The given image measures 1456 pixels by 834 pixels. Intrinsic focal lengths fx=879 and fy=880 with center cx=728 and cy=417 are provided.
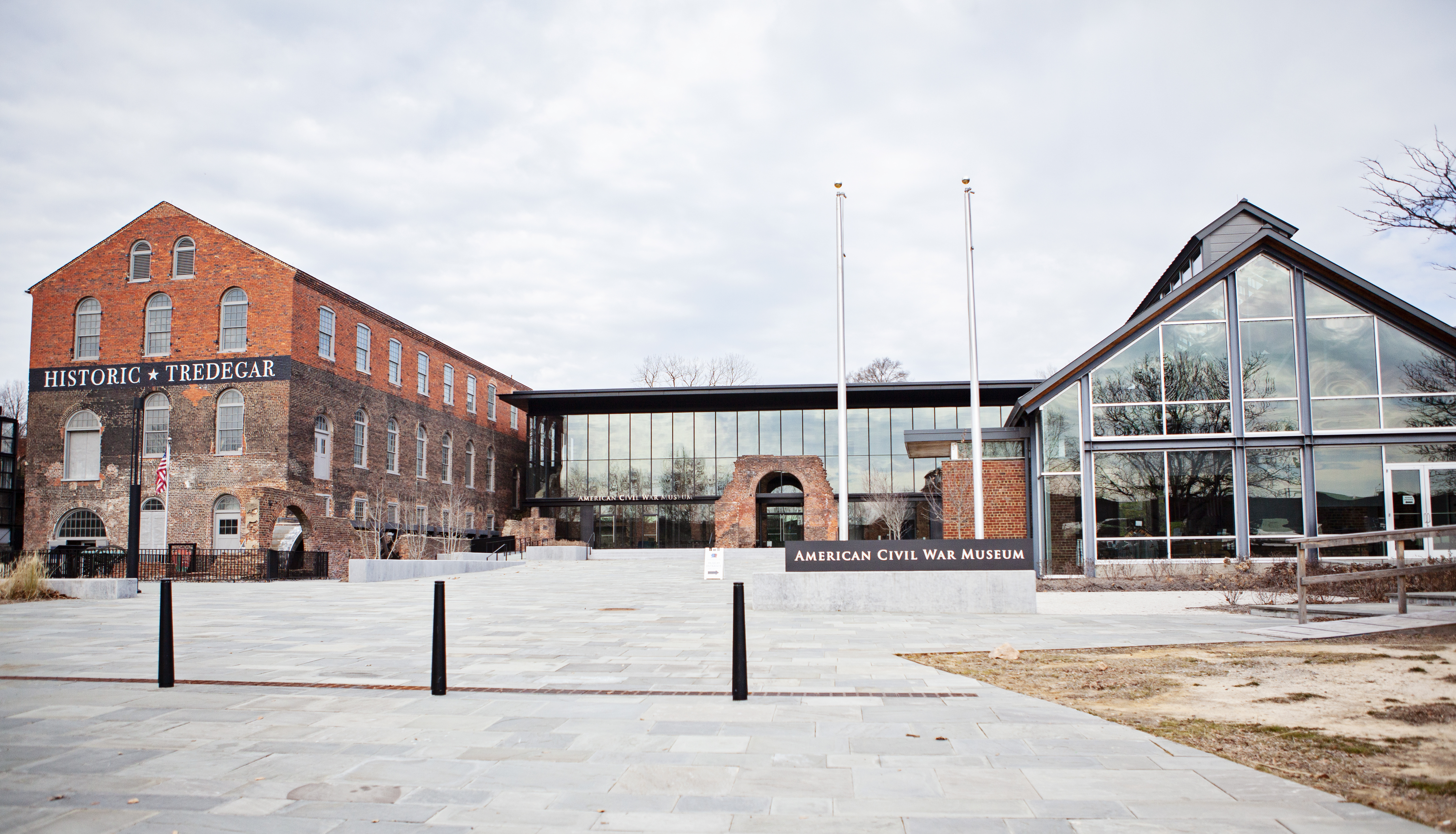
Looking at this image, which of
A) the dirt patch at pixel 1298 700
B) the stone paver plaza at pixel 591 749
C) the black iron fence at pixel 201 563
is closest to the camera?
the stone paver plaza at pixel 591 749

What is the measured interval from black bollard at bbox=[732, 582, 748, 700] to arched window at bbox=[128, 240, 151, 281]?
38.5m

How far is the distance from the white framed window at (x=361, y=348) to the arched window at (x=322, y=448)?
11.9 feet

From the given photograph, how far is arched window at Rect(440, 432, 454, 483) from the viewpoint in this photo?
47.1 m

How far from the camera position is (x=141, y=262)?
121 feet

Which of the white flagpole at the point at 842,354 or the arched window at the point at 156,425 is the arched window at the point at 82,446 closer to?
the arched window at the point at 156,425

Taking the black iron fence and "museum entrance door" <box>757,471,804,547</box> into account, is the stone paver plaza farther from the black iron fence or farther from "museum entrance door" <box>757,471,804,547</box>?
"museum entrance door" <box>757,471,804,547</box>

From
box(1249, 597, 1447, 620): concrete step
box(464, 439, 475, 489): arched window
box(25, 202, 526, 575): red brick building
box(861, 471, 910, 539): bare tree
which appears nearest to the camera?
box(1249, 597, 1447, 620): concrete step

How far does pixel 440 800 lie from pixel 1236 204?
91.5ft

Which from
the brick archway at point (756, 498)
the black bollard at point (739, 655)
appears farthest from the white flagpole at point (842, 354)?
the brick archway at point (756, 498)

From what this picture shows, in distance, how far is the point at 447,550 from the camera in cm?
3794

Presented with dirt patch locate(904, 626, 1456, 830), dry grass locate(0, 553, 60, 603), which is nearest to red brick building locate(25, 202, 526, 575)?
Result: dry grass locate(0, 553, 60, 603)

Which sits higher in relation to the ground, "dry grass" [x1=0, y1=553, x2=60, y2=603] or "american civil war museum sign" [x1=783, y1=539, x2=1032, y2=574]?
"american civil war museum sign" [x1=783, y1=539, x2=1032, y2=574]

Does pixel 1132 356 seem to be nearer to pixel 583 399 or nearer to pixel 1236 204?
pixel 1236 204

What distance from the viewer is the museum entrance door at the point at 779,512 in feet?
145
